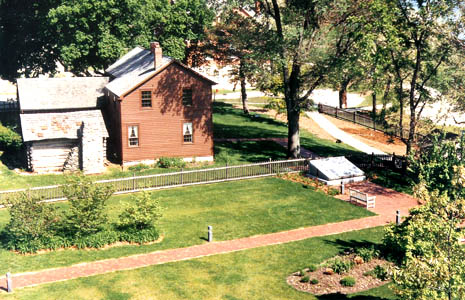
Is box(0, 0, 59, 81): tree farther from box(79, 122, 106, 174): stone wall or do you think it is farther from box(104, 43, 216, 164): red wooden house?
box(79, 122, 106, 174): stone wall

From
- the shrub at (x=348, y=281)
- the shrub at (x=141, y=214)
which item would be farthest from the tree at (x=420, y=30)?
the shrub at (x=141, y=214)

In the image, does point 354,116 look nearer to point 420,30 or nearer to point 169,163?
point 420,30

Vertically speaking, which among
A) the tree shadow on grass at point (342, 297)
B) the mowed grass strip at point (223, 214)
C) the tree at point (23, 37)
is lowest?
the tree shadow on grass at point (342, 297)

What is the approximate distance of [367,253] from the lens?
27.2m

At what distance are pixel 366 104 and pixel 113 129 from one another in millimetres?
45757

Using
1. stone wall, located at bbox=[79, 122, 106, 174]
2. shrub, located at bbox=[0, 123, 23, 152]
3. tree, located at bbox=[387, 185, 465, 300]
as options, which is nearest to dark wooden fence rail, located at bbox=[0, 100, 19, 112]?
shrub, located at bbox=[0, 123, 23, 152]

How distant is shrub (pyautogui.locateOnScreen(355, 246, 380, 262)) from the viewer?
2708cm

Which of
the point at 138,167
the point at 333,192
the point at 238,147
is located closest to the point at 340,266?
the point at 333,192

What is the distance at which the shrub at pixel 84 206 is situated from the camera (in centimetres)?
2808

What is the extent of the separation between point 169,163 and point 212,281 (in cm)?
1935

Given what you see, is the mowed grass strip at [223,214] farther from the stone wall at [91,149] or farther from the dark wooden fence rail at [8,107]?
the dark wooden fence rail at [8,107]

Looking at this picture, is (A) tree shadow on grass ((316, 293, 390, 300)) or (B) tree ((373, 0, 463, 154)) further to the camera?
(B) tree ((373, 0, 463, 154))

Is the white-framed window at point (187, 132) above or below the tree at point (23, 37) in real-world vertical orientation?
below

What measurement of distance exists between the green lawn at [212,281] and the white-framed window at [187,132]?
18.0 m
